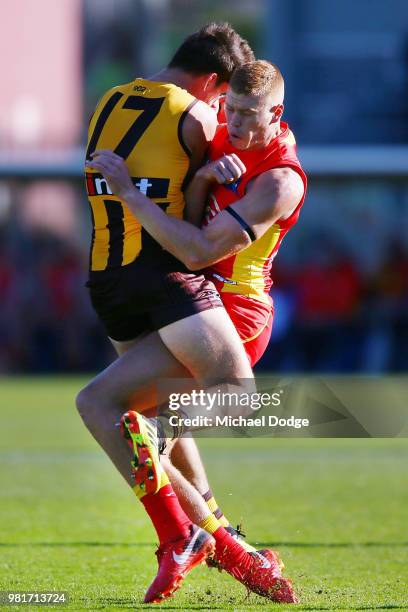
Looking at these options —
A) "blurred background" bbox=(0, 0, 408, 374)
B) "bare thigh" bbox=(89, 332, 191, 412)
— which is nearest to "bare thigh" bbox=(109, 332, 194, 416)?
"bare thigh" bbox=(89, 332, 191, 412)

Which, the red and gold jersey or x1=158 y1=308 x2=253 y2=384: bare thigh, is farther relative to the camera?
the red and gold jersey

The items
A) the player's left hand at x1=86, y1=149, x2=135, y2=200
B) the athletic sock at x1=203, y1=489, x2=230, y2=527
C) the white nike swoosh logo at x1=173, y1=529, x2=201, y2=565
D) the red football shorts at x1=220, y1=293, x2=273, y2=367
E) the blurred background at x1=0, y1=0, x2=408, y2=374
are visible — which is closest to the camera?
the white nike swoosh logo at x1=173, y1=529, x2=201, y2=565

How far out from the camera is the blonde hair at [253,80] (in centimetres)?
497

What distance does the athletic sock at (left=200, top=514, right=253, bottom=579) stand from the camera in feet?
16.7

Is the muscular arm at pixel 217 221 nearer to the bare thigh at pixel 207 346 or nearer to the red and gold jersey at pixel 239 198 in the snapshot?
the red and gold jersey at pixel 239 198

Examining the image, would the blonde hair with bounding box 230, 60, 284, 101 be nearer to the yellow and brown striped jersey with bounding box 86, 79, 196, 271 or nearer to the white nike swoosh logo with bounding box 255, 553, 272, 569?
the yellow and brown striped jersey with bounding box 86, 79, 196, 271

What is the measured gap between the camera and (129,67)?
1957 inches

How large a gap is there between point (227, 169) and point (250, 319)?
715mm

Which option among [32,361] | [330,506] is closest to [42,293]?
[32,361]

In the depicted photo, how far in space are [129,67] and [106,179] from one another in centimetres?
4568

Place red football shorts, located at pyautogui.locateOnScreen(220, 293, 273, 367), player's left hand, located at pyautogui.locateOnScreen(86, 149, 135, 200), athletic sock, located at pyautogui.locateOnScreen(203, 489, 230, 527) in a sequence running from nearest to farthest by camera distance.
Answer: player's left hand, located at pyautogui.locateOnScreen(86, 149, 135, 200), red football shorts, located at pyautogui.locateOnScreen(220, 293, 273, 367), athletic sock, located at pyautogui.locateOnScreen(203, 489, 230, 527)

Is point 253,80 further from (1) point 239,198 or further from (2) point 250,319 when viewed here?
(2) point 250,319

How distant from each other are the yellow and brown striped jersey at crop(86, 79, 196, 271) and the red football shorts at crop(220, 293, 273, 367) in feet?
1.49

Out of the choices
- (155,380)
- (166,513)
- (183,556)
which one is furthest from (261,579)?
(155,380)
